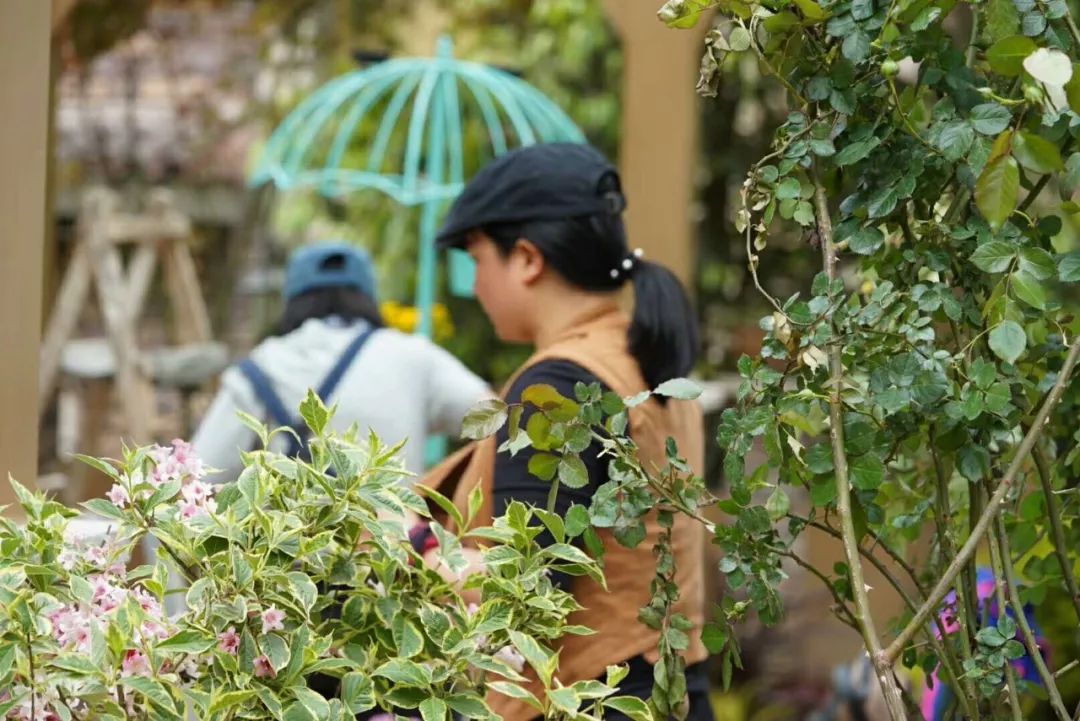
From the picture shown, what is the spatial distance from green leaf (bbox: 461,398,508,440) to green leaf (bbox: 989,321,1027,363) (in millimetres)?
460

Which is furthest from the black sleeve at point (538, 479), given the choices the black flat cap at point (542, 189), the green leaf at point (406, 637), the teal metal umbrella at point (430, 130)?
the teal metal umbrella at point (430, 130)

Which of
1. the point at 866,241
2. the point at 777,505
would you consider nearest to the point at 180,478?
the point at 777,505

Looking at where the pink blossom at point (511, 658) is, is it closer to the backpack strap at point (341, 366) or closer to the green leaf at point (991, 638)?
the green leaf at point (991, 638)

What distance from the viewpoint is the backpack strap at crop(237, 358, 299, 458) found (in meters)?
3.39

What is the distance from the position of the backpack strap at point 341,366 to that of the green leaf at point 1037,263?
7.32 ft

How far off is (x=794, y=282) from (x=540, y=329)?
13.6ft

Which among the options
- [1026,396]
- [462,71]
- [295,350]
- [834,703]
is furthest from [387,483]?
[462,71]

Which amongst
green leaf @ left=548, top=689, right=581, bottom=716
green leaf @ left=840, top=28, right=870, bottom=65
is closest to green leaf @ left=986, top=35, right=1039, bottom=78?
green leaf @ left=840, top=28, right=870, bottom=65

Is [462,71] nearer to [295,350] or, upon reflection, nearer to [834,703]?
[295,350]

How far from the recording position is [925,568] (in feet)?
6.11

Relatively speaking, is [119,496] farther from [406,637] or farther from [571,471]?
[571,471]

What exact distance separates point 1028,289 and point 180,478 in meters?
0.77

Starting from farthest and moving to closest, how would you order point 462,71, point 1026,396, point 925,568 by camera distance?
point 462,71 → point 925,568 → point 1026,396

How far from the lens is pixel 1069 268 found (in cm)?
140
